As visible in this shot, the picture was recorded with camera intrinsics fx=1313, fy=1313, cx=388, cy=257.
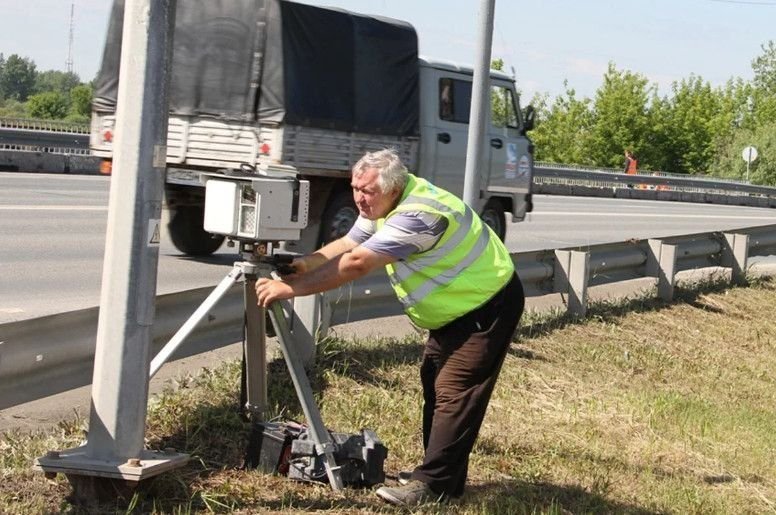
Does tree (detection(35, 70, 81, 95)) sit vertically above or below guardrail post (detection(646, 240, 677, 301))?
above

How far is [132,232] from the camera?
5121 millimetres

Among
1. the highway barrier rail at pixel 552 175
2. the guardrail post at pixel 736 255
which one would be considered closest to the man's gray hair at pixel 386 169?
the guardrail post at pixel 736 255

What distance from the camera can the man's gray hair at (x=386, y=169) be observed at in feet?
18.9

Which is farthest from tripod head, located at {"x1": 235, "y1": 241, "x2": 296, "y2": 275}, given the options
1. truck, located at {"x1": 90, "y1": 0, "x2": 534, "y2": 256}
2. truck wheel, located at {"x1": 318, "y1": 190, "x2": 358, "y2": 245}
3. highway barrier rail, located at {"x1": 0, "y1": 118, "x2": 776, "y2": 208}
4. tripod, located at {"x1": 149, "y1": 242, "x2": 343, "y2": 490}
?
highway barrier rail, located at {"x1": 0, "y1": 118, "x2": 776, "y2": 208}

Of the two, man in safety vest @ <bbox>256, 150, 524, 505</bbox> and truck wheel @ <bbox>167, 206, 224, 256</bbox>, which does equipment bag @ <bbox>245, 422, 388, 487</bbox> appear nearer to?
man in safety vest @ <bbox>256, 150, 524, 505</bbox>

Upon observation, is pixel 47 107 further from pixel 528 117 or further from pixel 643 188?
pixel 528 117

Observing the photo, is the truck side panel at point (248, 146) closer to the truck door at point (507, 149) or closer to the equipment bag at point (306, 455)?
the truck door at point (507, 149)

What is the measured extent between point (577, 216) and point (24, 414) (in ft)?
74.7

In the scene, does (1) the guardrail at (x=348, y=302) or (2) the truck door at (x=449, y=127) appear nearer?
(1) the guardrail at (x=348, y=302)

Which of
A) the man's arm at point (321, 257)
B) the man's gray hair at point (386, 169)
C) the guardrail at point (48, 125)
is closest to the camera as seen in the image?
the man's gray hair at point (386, 169)

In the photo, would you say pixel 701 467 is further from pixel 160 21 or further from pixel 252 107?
pixel 252 107

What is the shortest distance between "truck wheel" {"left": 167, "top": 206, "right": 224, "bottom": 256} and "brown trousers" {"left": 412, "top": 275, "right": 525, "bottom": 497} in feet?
30.0

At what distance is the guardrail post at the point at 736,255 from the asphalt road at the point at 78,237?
169 inches

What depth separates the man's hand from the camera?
5.50 meters
